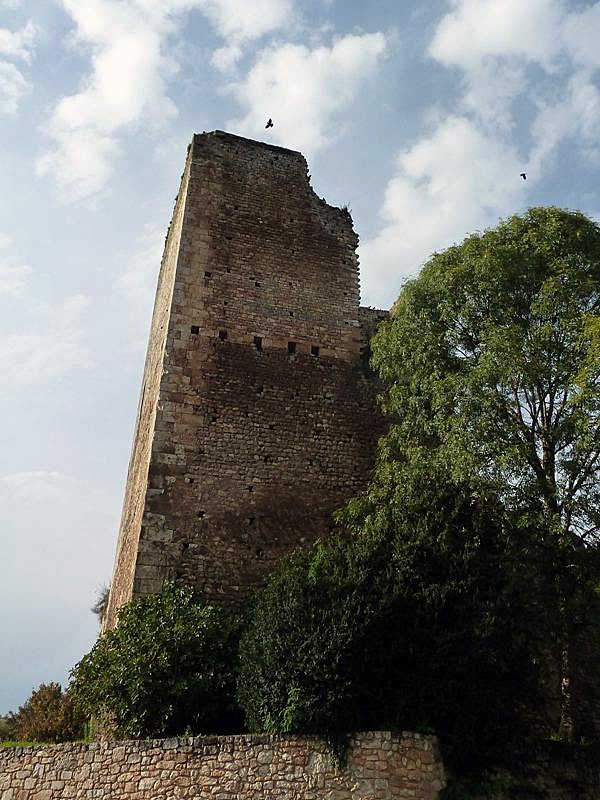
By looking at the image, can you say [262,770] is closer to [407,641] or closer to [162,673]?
[162,673]

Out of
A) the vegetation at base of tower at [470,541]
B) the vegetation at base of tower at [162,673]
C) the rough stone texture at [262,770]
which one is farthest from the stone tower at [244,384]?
the rough stone texture at [262,770]

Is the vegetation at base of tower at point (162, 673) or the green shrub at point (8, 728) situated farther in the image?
the green shrub at point (8, 728)

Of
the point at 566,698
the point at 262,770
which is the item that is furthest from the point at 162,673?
the point at 566,698

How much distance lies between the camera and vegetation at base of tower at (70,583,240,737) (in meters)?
10.2

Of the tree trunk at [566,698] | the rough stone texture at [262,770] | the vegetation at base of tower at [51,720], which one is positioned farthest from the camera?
the vegetation at base of tower at [51,720]

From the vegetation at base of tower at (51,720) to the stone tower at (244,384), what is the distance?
1.84 m

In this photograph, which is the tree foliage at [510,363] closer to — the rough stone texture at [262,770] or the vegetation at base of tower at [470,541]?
the vegetation at base of tower at [470,541]

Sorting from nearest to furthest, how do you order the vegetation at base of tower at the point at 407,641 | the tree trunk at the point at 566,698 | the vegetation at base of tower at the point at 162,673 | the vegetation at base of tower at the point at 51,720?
the vegetation at base of tower at the point at 407,641, the vegetation at base of tower at the point at 162,673, the tree trunk at the point at 566,698, the vegetation at base of tower at the point at 51,720

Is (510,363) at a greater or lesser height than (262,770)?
greater

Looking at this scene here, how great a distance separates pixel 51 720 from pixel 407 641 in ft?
22.2

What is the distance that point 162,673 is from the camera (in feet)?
34.2

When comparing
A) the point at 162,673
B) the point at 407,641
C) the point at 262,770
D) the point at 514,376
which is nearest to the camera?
the point at 262,770

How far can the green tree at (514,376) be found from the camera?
10.7 metres

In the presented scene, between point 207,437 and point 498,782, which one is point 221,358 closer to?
point 207,437
